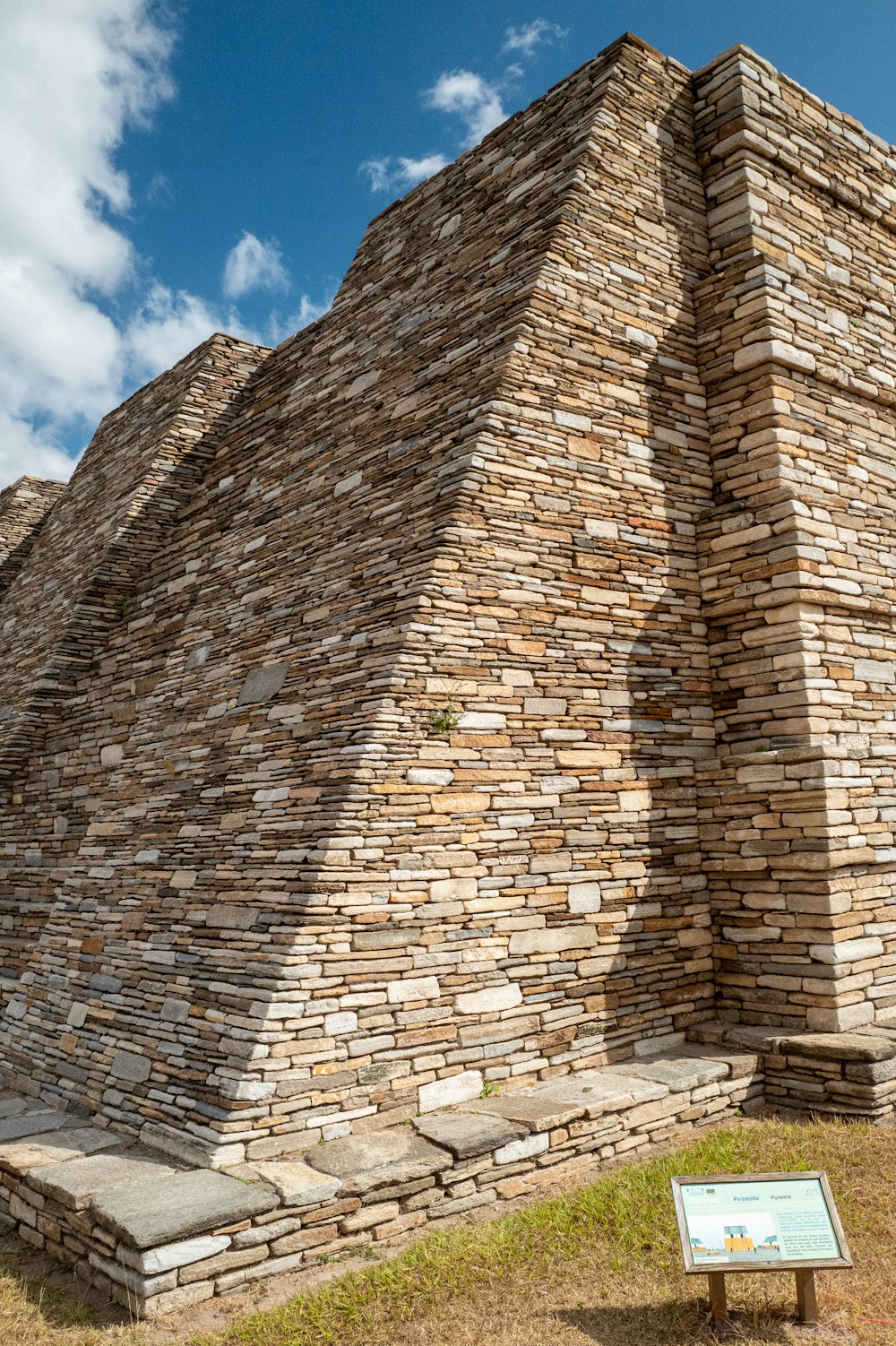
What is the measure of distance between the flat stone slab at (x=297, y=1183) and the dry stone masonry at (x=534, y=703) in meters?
0.12

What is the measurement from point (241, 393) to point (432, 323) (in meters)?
5.18

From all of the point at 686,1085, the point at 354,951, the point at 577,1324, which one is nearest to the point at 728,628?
the point at 686,1085

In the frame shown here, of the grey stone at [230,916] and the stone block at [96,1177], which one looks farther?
the grey stone at [230,916]

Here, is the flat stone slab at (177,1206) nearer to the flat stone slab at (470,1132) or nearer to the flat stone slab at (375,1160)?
the flat stone slab at (375,1160)

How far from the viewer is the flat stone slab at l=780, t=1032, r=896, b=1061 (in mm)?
6262

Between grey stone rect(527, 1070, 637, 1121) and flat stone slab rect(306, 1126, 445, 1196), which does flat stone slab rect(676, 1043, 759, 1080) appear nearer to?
grey stone rect(527, 1070, 637, 1121)

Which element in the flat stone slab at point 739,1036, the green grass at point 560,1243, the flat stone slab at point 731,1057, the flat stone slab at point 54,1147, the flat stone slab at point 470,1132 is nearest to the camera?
the green grass at point 560,1243

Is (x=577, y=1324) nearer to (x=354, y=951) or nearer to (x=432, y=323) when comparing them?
(x=354, y=951)

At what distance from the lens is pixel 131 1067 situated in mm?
6391

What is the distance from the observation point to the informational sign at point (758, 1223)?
383 cm

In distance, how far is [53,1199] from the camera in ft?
16.5

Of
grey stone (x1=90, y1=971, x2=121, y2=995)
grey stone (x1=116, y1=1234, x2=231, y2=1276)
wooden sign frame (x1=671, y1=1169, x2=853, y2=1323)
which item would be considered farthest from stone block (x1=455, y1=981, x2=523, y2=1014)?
grey stone (x1=90, y1=971, x2=121, y2=995)

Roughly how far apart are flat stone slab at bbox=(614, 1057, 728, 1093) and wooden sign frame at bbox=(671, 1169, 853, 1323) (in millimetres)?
2235

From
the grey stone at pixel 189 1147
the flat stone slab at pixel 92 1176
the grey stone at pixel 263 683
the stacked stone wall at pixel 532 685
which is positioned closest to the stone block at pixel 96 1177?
the flat stone slab at pixel 92 1176
